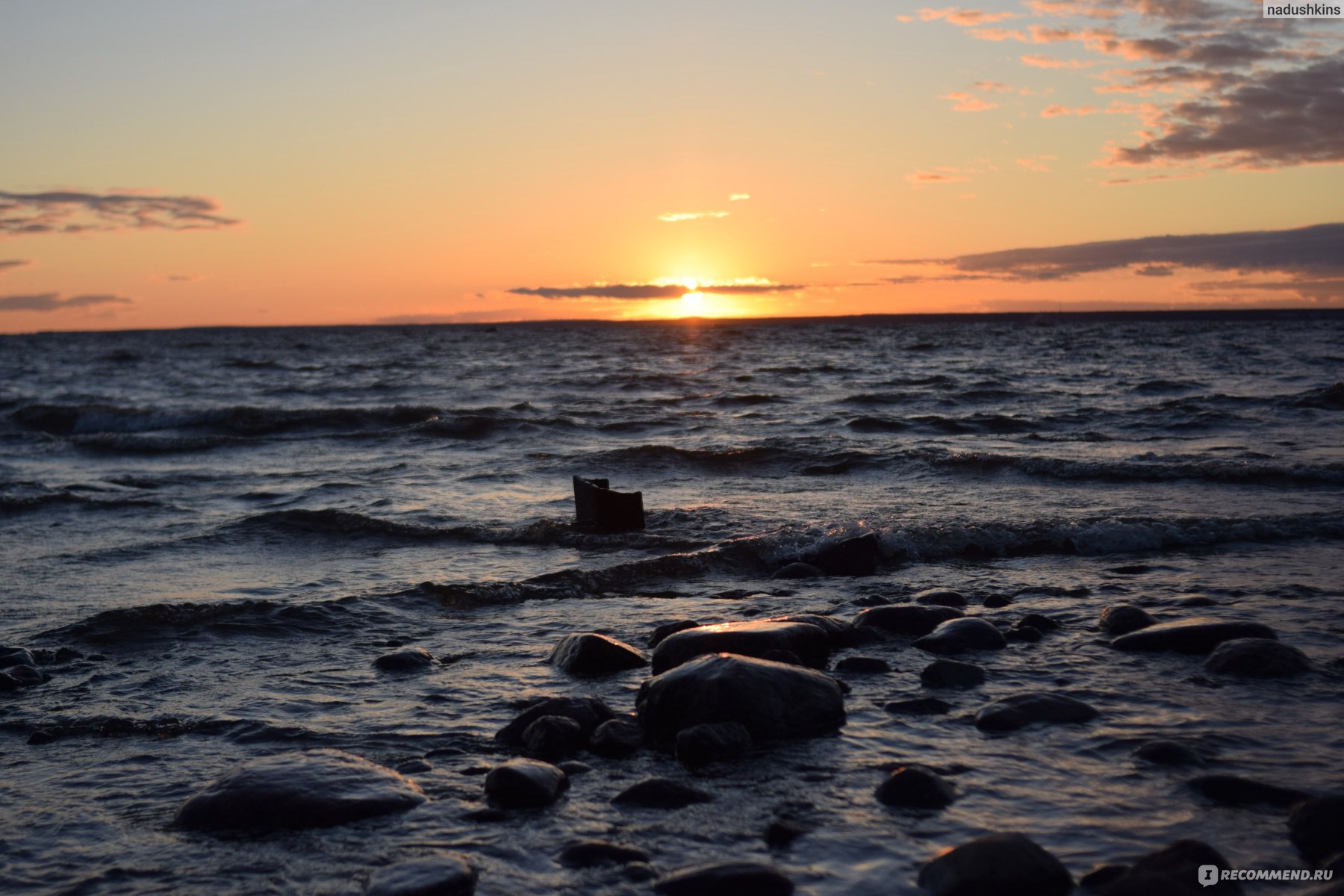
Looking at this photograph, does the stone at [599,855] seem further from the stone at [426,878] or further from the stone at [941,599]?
the stone at [941,599]

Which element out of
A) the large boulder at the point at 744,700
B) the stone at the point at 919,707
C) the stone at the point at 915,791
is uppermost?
the large boulder at the point at 744,700

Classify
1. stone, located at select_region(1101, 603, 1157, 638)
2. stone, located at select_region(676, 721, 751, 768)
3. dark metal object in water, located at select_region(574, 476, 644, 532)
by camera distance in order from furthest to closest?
dark metal object in water, located at select_region(574, 476, 644, 532) → stone, located at select_region(1101, 603, 1157, 638) → stone, located at select_region(676, 721, 751, 768)

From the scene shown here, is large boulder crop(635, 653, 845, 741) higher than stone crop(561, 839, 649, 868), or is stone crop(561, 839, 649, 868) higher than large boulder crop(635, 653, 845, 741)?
large boulder crop(635, 653, 845, 741)

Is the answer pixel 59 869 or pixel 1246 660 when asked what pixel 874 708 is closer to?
pixel 1246 660

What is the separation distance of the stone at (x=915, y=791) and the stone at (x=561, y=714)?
1175mm

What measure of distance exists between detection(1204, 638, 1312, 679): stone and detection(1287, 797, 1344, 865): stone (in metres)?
1.49

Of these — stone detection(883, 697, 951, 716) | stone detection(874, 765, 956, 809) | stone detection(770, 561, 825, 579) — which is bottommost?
stone detection(770, 561, 825, 579)

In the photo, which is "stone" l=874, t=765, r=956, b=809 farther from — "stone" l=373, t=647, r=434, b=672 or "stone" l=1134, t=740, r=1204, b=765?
"stone" l=373, t=647, r=434, b=672

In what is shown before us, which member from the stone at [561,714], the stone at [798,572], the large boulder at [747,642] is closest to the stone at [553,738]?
the stone at [561,714]

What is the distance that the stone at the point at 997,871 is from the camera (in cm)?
256

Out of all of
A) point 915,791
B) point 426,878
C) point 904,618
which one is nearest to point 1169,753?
point 915,791

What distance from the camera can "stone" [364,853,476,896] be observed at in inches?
104

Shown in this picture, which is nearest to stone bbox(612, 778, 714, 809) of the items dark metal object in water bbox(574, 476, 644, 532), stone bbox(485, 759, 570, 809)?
stone bbox(485, 759, 570, 809)

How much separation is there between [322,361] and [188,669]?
48.0 m
